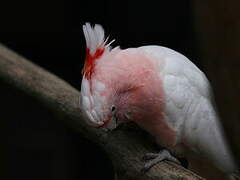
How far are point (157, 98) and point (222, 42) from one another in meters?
0.59

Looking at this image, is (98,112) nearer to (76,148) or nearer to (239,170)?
→ (239,170)

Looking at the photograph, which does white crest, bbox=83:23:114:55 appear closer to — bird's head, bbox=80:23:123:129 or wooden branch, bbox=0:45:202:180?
bird's head, bbox=80:23:123:129

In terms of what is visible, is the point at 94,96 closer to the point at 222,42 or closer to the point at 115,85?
the point at 115,85

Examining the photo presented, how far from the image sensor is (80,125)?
58.9 inches

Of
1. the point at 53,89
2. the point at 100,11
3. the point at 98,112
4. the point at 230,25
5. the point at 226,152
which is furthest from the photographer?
the point at 100,11

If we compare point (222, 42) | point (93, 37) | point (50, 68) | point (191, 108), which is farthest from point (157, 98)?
point (50, 68)

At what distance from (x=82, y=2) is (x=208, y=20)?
159 centimetres

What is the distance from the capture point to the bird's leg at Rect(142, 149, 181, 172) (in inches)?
49.9

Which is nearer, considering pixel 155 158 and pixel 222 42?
pixel 222 42

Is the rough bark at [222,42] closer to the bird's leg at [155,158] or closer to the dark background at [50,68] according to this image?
the bird's leg at [155,158]

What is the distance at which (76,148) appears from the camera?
2521mm

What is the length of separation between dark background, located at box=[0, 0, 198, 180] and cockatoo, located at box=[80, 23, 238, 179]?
2.07 ft

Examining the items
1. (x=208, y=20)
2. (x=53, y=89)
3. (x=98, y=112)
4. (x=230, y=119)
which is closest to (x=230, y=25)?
(x=208, y=20)

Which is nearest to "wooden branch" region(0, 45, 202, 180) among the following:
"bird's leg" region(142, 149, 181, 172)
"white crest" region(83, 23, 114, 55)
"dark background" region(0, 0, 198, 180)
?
"bird's leg" region(142, 149, 181, 172)
